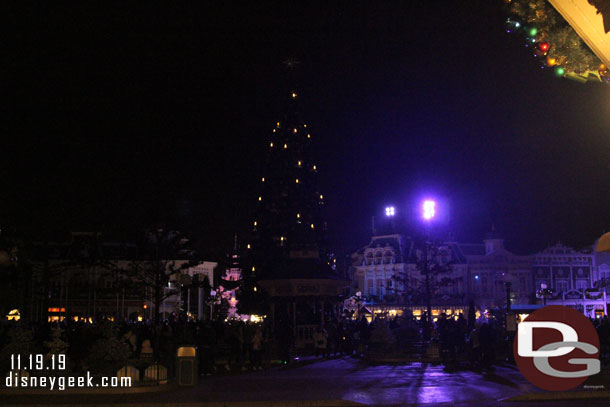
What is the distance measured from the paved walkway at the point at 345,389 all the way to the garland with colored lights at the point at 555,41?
1000 centimetres

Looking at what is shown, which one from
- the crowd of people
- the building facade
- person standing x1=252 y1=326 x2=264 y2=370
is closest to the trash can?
the crowd of people

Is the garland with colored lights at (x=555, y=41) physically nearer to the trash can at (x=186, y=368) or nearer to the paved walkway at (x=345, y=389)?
the paved walkway at (x=345, y=389)

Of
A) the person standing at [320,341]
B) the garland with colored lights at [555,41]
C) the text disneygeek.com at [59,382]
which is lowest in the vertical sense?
the person standing at [320,341]

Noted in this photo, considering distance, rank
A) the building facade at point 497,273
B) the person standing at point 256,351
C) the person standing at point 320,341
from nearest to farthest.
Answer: the person standing at point 256,351 → the person standing at point 320,341 → the building facade at point 497,273

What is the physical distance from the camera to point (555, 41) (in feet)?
19.8

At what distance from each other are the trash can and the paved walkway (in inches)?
9.1

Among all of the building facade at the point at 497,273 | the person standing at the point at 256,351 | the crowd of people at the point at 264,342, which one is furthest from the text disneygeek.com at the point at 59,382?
the building facade at the point at 497,273

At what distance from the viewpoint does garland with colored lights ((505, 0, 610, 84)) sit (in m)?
5.96

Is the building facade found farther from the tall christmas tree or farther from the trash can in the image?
the trash can

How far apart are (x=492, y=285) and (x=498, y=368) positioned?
6175 cm

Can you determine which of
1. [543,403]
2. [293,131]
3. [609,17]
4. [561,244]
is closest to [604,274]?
→ [561,244]

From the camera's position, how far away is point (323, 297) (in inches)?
1294

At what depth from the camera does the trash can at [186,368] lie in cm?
1661

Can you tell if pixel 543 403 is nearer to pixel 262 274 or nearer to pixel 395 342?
pixel 395 342
